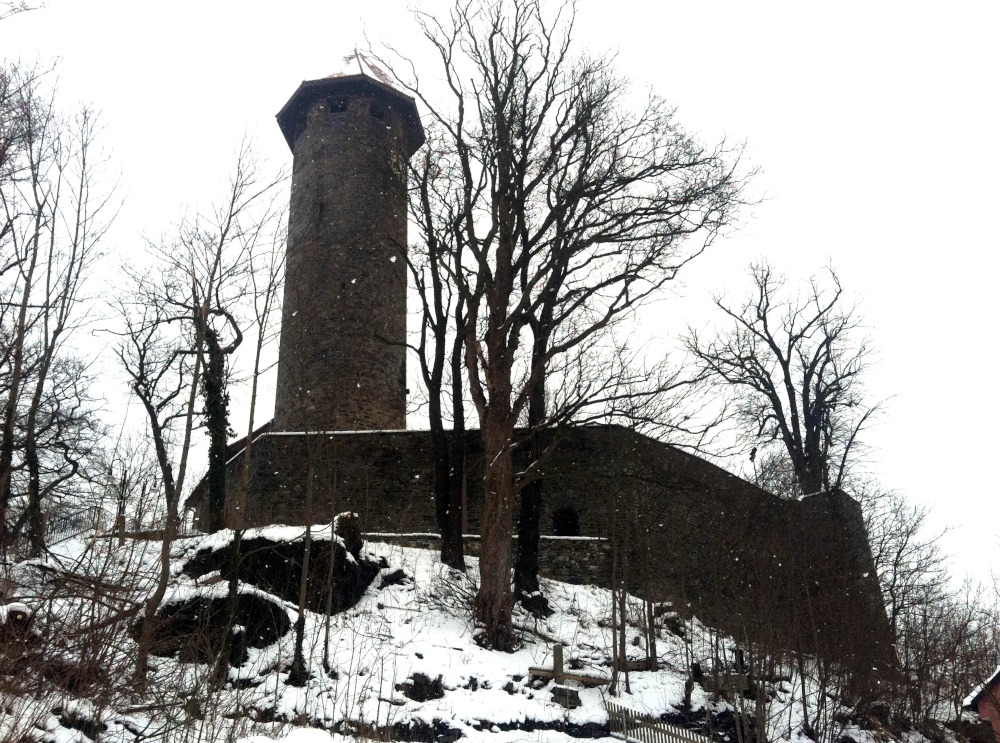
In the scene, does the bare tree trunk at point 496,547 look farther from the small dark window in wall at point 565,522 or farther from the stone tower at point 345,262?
the stone tower at point 345,262

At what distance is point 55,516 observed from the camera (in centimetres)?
1051

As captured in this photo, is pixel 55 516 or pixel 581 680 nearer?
pixel 55 516

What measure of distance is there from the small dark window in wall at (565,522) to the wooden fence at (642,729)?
668 centimetres

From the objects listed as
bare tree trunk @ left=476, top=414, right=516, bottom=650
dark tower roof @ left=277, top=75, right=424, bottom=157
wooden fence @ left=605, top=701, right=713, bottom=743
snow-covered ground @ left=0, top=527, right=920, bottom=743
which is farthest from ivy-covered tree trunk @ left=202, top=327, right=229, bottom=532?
wooden fence @ left=605, top=701, right=713, bottom=743

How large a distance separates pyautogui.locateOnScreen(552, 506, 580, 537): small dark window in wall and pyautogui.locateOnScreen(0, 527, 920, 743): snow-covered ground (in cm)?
234

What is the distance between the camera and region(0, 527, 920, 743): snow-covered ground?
6988 mm

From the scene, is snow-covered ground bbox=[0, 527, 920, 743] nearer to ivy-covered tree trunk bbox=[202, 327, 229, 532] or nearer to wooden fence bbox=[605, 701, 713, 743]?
wooden fence bbox=[605, 701, 713, 743]

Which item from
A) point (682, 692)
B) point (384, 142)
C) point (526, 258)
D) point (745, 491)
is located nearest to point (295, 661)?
point (682, 692)

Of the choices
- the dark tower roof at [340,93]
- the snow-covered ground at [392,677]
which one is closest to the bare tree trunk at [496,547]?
the snow-covered ground at [392,677]

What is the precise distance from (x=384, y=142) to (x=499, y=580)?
44.5 ft

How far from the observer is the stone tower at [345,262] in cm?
1942

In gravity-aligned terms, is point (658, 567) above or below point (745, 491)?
below

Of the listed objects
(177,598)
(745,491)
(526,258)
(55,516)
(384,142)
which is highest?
(384,142)

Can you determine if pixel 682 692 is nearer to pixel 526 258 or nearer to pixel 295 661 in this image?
pixel 295 661
